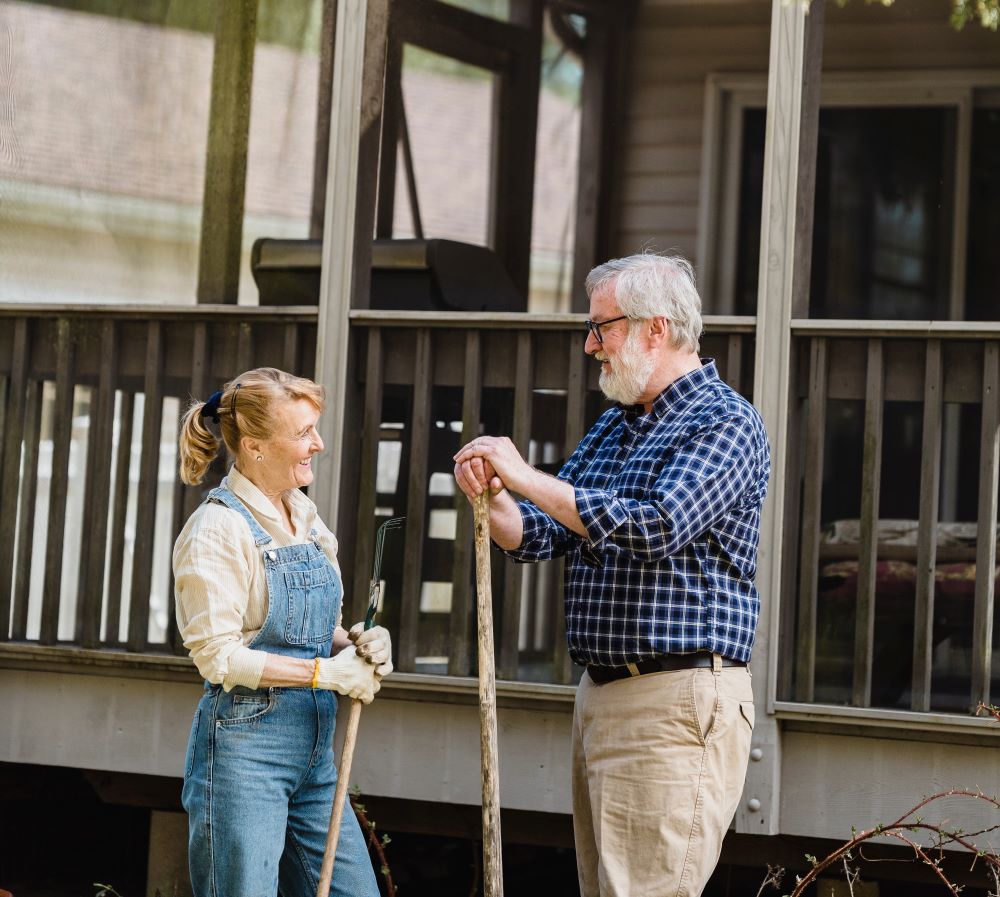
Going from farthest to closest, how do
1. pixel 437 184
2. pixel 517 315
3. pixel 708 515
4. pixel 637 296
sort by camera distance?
pixel 437 184 < pixel 517 315 < pixel 637 296 < pixel 708 515

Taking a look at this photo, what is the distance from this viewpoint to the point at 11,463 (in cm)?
518

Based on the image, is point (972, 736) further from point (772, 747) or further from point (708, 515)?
point (708, 515)

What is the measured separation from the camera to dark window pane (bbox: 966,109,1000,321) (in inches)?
295

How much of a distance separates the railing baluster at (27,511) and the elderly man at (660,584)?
8.03 feet

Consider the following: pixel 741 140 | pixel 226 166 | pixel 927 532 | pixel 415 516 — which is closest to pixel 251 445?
pixel 415 516

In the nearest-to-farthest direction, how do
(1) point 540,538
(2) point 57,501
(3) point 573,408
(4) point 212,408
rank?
(4) point 212,408
(1) point 540,538
(3) point 573,408
(2) point 57,501

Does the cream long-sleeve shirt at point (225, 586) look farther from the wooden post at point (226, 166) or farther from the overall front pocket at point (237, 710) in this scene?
the wooden post at point (226, 166)

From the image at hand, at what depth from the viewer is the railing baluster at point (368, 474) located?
483 centimetres

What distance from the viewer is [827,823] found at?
14.6 ft

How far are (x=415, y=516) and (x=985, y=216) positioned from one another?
4.21 meters

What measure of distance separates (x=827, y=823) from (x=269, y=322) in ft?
8.07

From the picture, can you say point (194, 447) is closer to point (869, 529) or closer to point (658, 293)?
point (658, 293)

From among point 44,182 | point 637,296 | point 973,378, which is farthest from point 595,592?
point 44,182

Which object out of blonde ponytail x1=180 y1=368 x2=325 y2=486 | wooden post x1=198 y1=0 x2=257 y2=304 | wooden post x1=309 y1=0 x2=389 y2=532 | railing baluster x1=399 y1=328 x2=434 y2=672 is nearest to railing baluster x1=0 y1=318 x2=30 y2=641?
wooden post x1=198 y1=0 x2=257 y2=304
